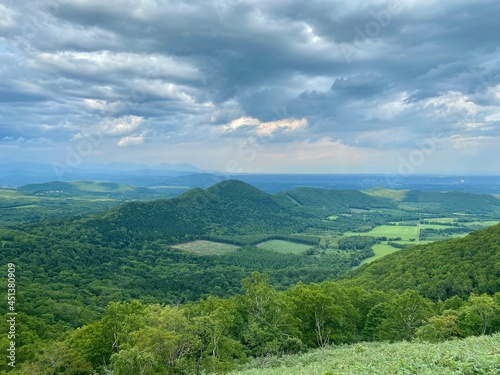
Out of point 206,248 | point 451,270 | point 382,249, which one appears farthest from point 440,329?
point 206,248

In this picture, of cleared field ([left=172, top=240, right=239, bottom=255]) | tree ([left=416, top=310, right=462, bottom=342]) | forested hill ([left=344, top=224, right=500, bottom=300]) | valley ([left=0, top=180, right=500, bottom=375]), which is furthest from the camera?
cleared field ([left=172, top=240, right=239, bottom=255])

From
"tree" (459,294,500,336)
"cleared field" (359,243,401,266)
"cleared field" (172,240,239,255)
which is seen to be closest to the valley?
"tree" (459,294,500,336)

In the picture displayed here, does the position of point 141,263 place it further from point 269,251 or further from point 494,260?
point 494,260

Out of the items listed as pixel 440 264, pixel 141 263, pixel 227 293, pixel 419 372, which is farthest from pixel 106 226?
pixel 419 372

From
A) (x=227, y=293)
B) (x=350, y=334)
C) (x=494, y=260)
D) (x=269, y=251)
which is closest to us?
(x=350, y=334)

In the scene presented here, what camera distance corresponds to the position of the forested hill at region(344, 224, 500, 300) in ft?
195

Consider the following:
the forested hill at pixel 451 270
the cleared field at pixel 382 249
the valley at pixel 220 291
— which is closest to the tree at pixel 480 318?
the valley at pixel 220 291

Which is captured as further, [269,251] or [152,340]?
[269,251]

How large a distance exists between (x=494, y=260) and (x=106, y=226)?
604ft

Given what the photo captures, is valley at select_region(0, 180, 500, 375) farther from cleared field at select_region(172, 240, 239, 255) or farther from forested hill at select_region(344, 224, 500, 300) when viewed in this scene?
cleared field at select_region(172, 240, 239, 255)

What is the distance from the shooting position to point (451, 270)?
65.5 m

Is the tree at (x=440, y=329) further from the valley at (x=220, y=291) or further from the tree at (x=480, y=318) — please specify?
the tree at (x=480, y=318)

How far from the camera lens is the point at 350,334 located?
41906 millimetres

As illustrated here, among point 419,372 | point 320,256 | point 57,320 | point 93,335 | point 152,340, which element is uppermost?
point 419,372
